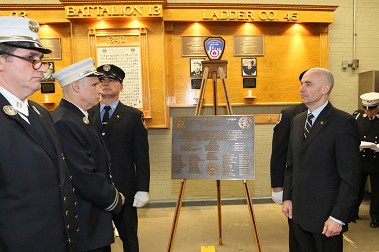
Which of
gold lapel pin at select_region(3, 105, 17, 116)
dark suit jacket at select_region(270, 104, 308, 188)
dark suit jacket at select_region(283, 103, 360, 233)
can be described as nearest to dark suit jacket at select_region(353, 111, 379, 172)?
dark suit jacket at select_region(270, 104, 308, 188)

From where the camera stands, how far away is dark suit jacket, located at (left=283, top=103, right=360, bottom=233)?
6.02 ft

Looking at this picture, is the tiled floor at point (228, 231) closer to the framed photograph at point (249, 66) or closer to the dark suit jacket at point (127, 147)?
the dark suit jacket at point (127, 147)

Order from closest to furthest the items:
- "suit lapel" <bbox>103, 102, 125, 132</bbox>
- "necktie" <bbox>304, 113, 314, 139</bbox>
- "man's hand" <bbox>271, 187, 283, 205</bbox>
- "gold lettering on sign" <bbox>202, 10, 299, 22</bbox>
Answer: "necktie" <bbox>304, 113, 314, 139</bbox> < "suit lapel" <bbox>103, 102, 125, 132</bbox> < "man's hand" <bbox>271, 187, 283, 205</bbox> < "gold lettering on sign" <bbox>202, 10, 299, 22</bbox>

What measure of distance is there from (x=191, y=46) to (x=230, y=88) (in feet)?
3.00

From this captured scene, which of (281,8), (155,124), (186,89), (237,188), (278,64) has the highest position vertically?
(281,8)

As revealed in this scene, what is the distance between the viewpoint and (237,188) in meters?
4.92

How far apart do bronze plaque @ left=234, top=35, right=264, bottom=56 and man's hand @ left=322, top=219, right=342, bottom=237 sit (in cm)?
342

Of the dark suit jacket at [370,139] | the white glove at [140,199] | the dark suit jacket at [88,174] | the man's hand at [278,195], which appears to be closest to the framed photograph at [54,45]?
the white glove at [140,199]

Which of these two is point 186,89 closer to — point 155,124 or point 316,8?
point 155,124

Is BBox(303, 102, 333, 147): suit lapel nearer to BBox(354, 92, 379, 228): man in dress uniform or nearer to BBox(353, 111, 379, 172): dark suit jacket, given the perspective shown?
BBox(354, 92, 379, 228): man in dress uniform

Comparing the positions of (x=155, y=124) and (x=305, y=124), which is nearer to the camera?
(x=305, y=124)

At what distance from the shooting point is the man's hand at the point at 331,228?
1.83 m

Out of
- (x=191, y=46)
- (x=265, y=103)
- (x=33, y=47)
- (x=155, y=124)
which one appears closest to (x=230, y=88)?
(x=265, y=103)

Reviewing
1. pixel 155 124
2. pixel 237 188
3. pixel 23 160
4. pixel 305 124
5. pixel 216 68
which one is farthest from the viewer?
pixel 237 188
